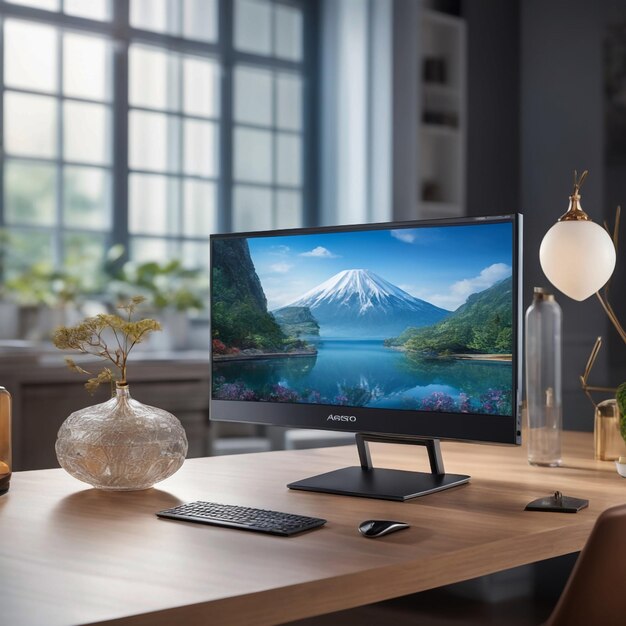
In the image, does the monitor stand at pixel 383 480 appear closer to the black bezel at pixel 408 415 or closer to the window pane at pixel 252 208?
the black bezel at pixel 408 415

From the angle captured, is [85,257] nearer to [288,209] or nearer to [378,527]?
[288,209]

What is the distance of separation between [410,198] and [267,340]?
320 centimetres

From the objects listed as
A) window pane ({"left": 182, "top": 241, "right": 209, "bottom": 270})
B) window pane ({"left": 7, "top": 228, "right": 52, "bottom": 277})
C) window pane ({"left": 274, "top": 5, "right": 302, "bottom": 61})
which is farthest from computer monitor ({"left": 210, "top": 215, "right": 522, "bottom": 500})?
window pane ({"left": 274, "top": 5, "right": 302, "bottom": 61})

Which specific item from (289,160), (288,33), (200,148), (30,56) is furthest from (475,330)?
(288,33)

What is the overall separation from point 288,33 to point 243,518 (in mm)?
4024

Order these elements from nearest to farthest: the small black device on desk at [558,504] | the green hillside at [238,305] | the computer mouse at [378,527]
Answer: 1. the computer mouse at [378,527]
2. the small black device on desk at [558,504]
3. the green hillside at [238,305]

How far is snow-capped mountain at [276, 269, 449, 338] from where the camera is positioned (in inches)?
66.5

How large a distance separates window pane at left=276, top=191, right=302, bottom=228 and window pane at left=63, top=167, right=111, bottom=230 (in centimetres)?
92

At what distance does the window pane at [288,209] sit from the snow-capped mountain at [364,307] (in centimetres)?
321

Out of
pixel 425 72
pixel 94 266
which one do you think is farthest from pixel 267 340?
→ pixel 425 72

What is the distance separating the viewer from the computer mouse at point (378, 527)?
1.31m

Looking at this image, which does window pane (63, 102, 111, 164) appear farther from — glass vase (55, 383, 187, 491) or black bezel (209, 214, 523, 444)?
glass vase (55, 383, 187, 491)

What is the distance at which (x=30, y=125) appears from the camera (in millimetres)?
4219

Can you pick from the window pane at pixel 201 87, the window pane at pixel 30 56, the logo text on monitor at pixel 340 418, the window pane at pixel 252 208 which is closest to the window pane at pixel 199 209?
the window pane at pixel 252 208
